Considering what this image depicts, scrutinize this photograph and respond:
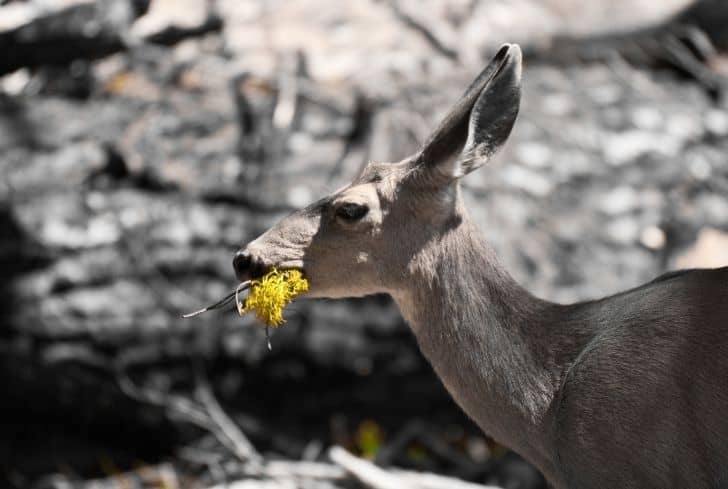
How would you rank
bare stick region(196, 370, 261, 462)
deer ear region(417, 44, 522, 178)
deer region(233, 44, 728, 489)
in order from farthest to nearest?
bare stick region(196, 370, 261, 462) < deer ear region(417, 44, 522, 178) < deer region(233, 44, 728, 489)

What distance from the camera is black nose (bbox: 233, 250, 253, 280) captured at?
3.07m

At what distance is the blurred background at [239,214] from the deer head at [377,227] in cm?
197

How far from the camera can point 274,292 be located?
302 centimetres

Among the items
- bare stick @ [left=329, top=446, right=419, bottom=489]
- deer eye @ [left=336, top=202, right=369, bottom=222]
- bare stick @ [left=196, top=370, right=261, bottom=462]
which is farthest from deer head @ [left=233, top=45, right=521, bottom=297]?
bare stick @ [left=196, top=370, right=261, bottom=462]

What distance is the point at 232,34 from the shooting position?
607 cm

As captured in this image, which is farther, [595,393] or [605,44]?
[605,44]

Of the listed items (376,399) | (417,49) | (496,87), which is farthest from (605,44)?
(496,87)

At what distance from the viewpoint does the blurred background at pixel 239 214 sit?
5305 mm

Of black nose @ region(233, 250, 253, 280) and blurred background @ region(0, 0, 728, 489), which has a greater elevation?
black nose @ region(233, 250, 253, 280)

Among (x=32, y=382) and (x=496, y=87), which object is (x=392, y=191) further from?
(x=32, y=382)

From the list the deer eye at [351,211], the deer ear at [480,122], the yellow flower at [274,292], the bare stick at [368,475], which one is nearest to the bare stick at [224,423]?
the bare stick at [368,475]

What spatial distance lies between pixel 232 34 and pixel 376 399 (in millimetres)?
2522

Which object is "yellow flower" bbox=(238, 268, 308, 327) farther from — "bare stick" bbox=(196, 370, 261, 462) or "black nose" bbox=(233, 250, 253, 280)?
"bare stick" bbox=(196, 370, 261, 462)

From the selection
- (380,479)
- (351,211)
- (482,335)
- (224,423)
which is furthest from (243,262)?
(224,423)
